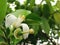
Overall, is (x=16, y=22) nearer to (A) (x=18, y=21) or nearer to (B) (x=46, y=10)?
(A) (x=18, y=21)

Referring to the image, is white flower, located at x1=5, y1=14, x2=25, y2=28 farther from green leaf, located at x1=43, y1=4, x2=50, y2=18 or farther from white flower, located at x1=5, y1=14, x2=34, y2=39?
green leaf, located at x1=43, y1=4, x2=50, y2=18

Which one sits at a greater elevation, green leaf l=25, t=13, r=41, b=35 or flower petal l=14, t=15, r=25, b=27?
flower petal l=14, t=15, r=25, b=27

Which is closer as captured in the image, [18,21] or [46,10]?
[18,21]

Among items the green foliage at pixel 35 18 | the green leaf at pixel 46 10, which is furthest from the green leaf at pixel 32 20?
the green leaf at pixel 46 10

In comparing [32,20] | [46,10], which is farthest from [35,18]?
[46,10]

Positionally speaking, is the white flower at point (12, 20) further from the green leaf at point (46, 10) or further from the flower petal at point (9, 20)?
the green leaf at point (46, 10)

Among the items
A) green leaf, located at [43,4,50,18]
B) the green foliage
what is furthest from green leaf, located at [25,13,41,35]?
green leaf, located at [43,4,50,18]

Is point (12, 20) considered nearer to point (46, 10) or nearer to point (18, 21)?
point (18, 21)

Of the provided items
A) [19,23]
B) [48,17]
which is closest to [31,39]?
[48,17]

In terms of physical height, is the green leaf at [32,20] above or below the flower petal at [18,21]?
below

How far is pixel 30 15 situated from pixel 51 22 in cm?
18

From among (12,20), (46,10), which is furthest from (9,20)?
(46,10)

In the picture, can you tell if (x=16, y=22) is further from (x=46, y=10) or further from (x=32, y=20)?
(x=46, y=10)

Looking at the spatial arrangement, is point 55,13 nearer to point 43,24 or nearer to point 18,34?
point 43,24
